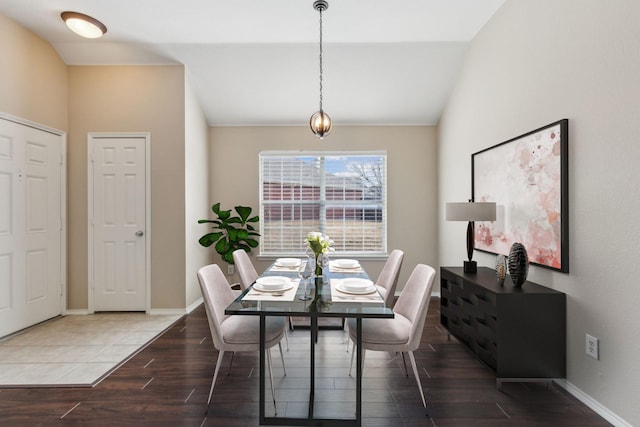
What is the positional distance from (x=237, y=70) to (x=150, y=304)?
9.88 ft

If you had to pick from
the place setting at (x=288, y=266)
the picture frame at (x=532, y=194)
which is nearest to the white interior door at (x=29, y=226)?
the place setting at (x=288, y=266)

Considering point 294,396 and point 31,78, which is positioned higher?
point 31,78

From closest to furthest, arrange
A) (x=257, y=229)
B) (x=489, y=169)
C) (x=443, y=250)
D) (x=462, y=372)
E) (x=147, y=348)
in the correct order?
(x=462, y=372) < (x=147, y=348) < (x=489, y=169) < (x=443, y=250) < (x=257, y=229)

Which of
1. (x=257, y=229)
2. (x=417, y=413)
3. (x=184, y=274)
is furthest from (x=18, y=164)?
(x=417, y=413)

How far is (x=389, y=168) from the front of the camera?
4.80 meters

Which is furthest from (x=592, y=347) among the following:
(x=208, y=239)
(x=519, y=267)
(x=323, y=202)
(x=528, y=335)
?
(x=208, y=239)

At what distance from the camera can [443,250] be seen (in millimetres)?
4496

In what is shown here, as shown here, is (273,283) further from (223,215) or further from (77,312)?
(77,312)

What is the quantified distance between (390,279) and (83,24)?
3.81 metres

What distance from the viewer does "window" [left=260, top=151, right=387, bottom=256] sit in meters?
4.89

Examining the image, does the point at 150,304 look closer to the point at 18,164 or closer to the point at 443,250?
the point at 18,164

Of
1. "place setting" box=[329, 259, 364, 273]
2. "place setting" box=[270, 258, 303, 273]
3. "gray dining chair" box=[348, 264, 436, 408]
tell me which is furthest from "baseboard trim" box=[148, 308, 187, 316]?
"gray dining chair" box=[348, 264, 436, 408]

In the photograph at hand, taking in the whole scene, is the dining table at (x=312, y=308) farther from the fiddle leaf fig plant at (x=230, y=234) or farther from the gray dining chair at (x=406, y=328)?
the fiddle leaf fig plant at (x=230, y=234)

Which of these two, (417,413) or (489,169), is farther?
(489,169)
